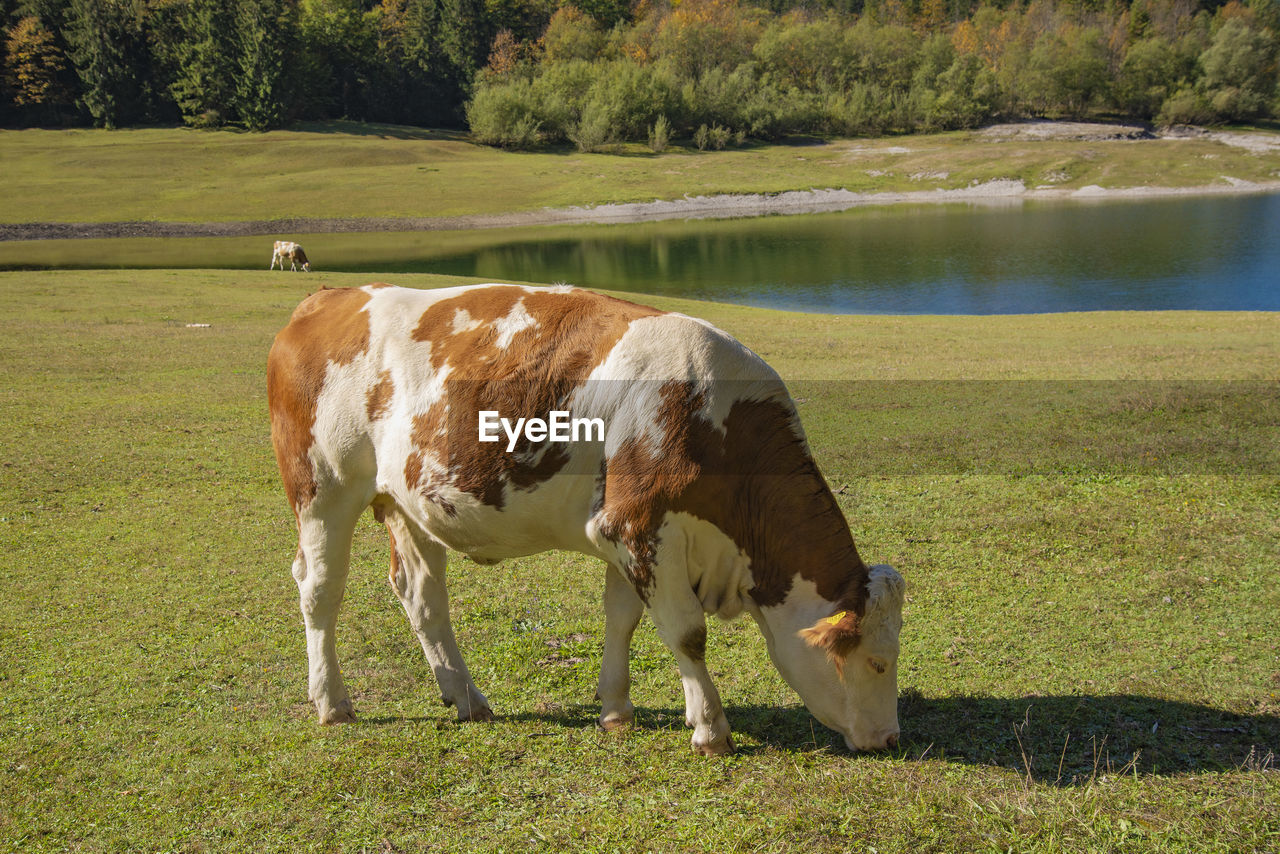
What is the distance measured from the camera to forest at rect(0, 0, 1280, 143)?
92.8 meters

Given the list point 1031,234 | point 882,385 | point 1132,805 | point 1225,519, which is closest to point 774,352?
point 882,385

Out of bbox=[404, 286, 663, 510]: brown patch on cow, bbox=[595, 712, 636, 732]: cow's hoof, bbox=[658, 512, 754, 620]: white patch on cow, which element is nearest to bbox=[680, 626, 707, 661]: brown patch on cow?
bbox=[658, 512, 754, 620]: white patch on cow

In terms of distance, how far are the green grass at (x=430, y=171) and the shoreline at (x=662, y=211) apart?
68.3 inches

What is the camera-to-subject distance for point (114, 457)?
11.4 metres

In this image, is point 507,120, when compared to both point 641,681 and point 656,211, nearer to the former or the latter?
point 656,211

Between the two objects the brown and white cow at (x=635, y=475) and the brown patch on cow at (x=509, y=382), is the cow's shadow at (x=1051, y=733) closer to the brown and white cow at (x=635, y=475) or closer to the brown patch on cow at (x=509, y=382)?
the brown and white cow at (x=635, y=475)

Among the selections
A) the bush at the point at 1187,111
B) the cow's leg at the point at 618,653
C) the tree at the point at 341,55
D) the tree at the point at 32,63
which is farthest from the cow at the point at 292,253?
the bush at the point at 1187,111

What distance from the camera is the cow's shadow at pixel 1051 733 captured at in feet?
15.4

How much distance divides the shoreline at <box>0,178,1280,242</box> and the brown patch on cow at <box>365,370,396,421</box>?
6229 centimetres

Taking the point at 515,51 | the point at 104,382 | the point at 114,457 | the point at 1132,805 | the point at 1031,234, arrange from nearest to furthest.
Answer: the point at 1132,805, the point at 114,457, the point at 104,382, the point at 1031,234, the point at 515,51

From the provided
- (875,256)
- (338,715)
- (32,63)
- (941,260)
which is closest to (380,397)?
(338,715)

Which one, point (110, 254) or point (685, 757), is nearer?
point (685, 757)

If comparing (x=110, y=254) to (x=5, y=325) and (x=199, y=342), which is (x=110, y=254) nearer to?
(x=5, y=325)

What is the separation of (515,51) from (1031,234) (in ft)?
331
